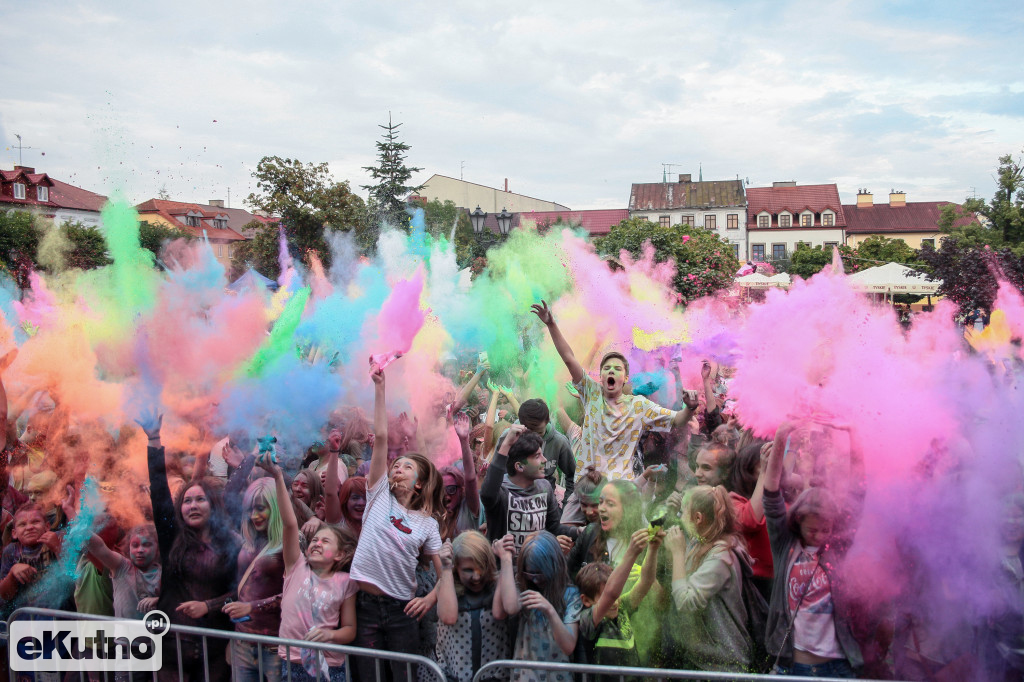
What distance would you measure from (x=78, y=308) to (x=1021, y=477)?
226 inches

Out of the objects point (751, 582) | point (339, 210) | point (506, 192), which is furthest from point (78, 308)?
point (506, 192)

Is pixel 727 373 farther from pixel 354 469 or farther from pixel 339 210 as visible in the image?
pixel 339 210

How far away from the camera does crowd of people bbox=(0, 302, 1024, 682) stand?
115 inches

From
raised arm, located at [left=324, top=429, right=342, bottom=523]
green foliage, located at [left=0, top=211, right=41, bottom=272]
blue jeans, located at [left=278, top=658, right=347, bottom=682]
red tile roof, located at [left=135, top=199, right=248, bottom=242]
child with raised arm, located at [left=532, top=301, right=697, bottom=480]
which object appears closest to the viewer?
blue jeans, located at [left=278, top=658, right=347, bottom=682]

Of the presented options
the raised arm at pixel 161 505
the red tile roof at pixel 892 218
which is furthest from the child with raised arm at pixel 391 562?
the red tile roof at pixel 892 218

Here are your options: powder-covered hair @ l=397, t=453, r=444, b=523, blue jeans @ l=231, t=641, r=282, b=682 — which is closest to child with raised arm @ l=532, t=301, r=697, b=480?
powder-covered hair @ l=397, t=453, r=444, b=523

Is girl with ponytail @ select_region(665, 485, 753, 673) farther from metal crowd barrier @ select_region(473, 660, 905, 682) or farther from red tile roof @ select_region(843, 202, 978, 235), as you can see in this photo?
red tile roof @ select_region(843, 202, 978, 235)

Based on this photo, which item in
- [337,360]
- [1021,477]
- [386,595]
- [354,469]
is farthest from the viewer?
[337,360]

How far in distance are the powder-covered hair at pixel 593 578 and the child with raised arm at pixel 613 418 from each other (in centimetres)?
114

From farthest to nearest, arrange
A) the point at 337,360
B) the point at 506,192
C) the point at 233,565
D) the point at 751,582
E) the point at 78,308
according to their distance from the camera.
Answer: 1. the point at 506,192
2. the point at 337,360
3. the point at 78,308
4. the point at 233,565
5. the point at 751,582

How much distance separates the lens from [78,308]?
5398mm

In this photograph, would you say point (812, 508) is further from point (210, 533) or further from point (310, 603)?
point (210, 533)

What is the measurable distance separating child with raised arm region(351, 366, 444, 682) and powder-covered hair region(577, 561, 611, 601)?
26.0 inches

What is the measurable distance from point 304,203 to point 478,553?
21196 millimetres
